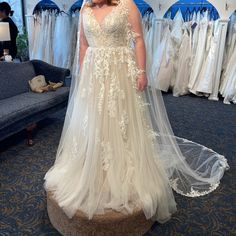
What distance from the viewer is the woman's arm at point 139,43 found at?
57.1 inches

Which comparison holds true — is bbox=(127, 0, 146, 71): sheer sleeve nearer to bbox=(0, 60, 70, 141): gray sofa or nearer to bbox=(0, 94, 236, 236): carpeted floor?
bbox=(0, 94, 236, 236): carpeted floor

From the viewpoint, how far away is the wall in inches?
164

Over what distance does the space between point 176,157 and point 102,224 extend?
105 centimetres

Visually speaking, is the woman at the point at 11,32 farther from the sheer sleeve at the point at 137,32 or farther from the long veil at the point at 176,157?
the sheer sleeve at the point at 137,32

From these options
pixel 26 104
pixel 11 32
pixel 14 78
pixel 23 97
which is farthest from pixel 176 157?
pixel 11 32

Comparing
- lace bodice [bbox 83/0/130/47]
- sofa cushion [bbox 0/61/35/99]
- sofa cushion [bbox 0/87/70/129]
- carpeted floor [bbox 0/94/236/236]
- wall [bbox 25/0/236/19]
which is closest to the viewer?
lace bodice [bbox 83/0/130/47]

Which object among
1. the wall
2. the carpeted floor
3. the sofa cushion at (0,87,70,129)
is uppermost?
the wall

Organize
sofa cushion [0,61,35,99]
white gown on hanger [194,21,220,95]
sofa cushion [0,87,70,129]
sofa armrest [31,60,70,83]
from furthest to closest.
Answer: white gown on hanger [194,21,220,95] → sofa armrest [31,60,70,83] → sofa cushion [0,61,35,99] → sofa cushion [0,87,70,129]

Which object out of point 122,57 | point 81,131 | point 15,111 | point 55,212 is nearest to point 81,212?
point 55,212

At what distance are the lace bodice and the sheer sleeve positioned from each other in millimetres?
33

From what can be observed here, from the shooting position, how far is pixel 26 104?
265cm

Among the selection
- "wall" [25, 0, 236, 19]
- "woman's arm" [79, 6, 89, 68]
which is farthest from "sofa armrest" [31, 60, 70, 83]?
"wall" [25, 0, 236, 19]

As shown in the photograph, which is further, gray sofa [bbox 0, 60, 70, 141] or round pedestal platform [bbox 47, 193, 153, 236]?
gray sofa [bbox 0, 60, 70, 141]

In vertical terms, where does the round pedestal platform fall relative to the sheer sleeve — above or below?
below
